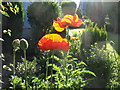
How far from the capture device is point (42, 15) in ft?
15.1

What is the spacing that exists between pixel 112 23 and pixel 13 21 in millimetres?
7040

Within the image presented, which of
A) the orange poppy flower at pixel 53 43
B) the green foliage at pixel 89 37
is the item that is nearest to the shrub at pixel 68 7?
the green foliage at pixel 89 37

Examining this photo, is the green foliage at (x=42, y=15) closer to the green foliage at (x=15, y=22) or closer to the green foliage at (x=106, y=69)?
the green foliage at (x=15, y=22)

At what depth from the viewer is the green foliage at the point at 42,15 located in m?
4.59

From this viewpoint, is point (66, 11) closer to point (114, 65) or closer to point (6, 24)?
point (6, 24)

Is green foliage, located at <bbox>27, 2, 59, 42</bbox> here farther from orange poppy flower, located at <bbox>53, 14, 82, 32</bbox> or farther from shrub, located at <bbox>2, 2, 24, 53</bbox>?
orange poppy flower, located at <bbox>53, 14, 82, 32</bbox>

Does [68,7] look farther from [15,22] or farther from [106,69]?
[106,69]

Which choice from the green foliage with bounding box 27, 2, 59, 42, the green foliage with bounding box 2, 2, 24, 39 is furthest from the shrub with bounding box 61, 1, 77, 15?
the green foliage with bounding box 2, 2, 24, 39

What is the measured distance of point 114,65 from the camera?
98.3 inches

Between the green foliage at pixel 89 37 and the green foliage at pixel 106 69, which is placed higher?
the green foliage at pixel 89 37

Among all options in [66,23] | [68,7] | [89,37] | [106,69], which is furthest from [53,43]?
[68,7]

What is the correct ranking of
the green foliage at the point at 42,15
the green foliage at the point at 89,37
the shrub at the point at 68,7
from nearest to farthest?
1. the green foliage at the point at 89,37
2. the green foliage at the point at 42,15
3. the shrub at the point at 68,7

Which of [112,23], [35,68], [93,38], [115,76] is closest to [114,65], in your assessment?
[115,76]

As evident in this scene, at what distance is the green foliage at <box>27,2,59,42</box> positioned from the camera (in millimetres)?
4594
